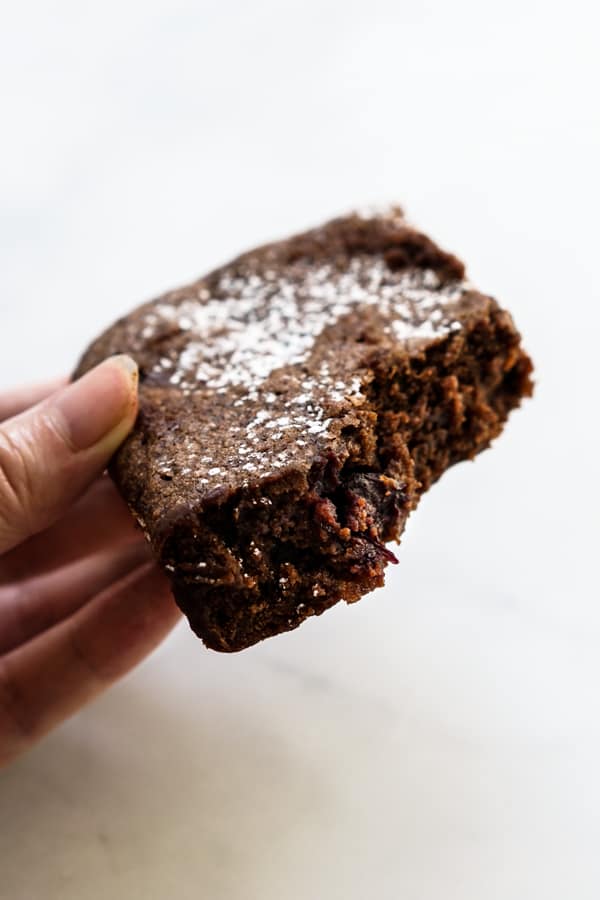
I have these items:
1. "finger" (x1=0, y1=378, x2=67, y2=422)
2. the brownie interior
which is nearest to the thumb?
the brownie interior

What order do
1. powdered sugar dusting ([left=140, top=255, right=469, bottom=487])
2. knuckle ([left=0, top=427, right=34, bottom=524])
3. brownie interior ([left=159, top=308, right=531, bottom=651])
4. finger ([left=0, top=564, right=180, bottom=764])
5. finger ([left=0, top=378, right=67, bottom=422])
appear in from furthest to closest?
finger ([left=0, top=378, right=67, bottom=422]) < finger ([left=0, top=564, right=180, bottom=764]) < knuckle ([left=0, top=427, right=34, bottom=524]) < powdered sugar dusting ([left=140, top=255, right=469, bottom=487]) < brownie interior ([left=159, top=308, right=531, bottom=651])

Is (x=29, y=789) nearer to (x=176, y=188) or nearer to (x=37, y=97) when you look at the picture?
(x=176, y=188)

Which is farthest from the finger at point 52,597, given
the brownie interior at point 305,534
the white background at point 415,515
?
the brownie interior at point 305,534

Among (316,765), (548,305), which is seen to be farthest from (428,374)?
(548,305)

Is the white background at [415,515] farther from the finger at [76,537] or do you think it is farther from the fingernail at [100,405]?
the fingernail at [100,405]

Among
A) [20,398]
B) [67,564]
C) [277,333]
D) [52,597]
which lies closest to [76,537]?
[67,564]

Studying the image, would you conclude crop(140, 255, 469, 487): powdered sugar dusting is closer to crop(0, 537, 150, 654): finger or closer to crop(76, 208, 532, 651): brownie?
crop(76, 208, 532, 651): brownie
